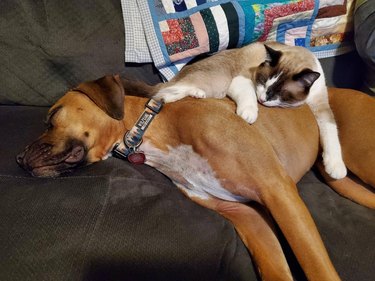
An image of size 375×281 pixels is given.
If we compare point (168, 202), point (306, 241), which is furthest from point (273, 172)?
point (168, 202)

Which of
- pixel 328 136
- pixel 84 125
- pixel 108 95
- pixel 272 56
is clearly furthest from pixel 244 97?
pixel 84 125

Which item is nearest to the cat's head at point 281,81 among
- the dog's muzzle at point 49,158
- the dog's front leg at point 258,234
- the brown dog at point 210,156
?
the brown dog at point 210,156

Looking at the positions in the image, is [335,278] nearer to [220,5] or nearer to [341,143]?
[341,143]

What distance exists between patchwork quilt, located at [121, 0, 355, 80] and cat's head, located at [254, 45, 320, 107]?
1.04ft

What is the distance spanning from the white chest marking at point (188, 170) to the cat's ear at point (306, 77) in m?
0.56

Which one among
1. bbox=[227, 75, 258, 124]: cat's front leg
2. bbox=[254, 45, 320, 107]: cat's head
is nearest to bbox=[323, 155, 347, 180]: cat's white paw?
bbox=[254, 45, 320, 107]: cat's head

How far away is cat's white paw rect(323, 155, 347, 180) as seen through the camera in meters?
1.90

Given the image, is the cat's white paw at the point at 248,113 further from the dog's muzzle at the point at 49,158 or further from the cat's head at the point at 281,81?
the dog's muzzle at the point at 49,158

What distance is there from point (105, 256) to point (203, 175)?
0.58 metres

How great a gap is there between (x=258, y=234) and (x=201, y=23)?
3.52 ft

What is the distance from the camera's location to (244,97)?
6.09ft

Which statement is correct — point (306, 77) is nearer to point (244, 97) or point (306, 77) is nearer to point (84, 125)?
point (244, 97)

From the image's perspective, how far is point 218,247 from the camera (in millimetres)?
1600

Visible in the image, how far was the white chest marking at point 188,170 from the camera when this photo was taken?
1.76 meters
